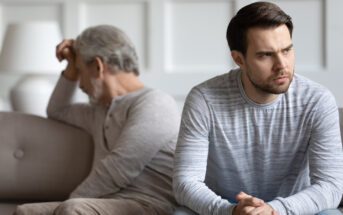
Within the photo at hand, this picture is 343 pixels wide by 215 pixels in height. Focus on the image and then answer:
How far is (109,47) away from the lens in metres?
2.24

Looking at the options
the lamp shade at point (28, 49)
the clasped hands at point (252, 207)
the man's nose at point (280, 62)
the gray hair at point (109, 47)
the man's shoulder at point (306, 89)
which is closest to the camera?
the clasped hands at point (252, 207)

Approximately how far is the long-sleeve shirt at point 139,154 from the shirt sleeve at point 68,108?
0.56 feet

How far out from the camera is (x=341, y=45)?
3117mm

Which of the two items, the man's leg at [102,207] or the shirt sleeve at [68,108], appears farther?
the shirt sleeve at [68,108]

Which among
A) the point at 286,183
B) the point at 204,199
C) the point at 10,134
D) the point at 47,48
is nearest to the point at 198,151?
the point at 204,199

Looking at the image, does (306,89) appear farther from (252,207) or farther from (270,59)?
(252,207)

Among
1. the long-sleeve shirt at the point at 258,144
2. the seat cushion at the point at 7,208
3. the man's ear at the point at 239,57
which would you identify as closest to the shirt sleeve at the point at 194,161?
the long-sleeve shirt at the point at 258,144

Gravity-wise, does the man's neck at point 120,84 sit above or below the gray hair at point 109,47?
below

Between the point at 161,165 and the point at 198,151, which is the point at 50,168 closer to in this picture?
the point at 161,165

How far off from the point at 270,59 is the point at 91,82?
85 centimetres

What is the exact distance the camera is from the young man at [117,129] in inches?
79.6

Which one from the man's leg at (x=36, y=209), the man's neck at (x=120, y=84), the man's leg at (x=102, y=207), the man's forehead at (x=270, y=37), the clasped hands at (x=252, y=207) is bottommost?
the man's leg at (x=36, y=209)

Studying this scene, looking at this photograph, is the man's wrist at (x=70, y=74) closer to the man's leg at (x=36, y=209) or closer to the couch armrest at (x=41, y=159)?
the couch armrest at (x=41, y=159)

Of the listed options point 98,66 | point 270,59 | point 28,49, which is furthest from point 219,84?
point 28,49
